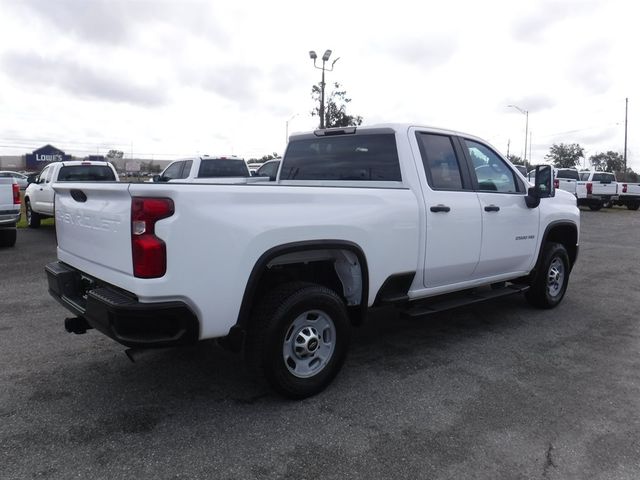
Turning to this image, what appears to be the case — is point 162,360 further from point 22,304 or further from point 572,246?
point 572,246

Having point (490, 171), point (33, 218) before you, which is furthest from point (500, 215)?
point (33, 218)

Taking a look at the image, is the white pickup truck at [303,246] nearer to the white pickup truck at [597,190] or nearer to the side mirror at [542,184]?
the side mirror at [542,184]

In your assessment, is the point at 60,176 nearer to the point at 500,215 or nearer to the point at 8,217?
the point at 8,217

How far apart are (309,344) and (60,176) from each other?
11.3m

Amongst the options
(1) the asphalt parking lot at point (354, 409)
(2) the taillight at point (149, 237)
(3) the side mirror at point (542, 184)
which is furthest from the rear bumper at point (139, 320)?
(3) the side mirror at point (542, 184)

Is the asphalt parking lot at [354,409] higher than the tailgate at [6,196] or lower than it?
lower

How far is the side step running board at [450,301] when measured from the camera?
14.7 feet

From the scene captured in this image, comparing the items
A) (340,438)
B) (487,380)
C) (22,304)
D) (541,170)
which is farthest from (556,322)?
(22,304)

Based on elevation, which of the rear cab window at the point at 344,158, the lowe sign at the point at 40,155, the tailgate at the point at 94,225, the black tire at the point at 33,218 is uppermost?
the lowe sign at the point at 40,155

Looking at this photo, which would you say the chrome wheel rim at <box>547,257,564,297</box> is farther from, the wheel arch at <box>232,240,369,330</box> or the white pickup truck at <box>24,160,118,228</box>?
the white pickup truck at <box>24,160,118,228</box>

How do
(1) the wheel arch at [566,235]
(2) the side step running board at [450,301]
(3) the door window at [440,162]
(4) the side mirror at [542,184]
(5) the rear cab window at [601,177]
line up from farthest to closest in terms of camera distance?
1. (5) the rear cab window at [601,177]
2. (1) the wheel arch at [566,235]
3. (4) the side mirror at [542,184]
4. (3) the door window at [440,162]
5. (2) the side step running board at [450,301]

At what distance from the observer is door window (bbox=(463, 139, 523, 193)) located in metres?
5.11

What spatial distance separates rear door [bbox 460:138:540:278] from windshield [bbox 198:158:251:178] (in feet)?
28.4

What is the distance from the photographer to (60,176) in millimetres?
12820
